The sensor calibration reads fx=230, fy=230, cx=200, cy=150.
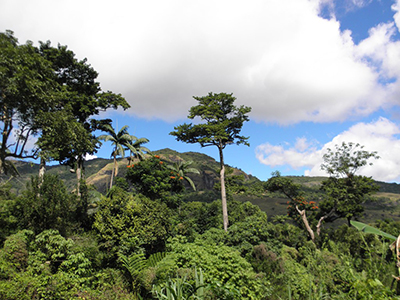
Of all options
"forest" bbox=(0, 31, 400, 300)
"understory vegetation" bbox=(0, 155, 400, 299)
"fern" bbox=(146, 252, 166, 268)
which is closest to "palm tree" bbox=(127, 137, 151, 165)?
"forest" bbox=(0, 31, 400, 300)

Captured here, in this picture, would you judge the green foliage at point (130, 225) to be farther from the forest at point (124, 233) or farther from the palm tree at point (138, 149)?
the palm tree at point (138, 149)

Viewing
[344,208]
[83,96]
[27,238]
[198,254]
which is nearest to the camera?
[198,254]

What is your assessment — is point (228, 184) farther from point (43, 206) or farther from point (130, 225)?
point (43, 206)

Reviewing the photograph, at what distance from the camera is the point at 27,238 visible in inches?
327

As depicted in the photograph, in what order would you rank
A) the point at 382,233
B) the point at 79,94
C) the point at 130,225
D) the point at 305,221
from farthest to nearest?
the point at 305,221, the point at 79,94, the point at 130,225, the point at 382,233

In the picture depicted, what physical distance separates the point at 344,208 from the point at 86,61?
24.8 m

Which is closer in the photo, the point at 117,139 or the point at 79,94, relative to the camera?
the point at 79,94

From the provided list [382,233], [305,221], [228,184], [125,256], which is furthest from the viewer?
[305,221]

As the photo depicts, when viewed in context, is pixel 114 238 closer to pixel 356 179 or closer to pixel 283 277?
pixel 283 277

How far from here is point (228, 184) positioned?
62.5 feet

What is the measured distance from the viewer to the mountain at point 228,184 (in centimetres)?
1902

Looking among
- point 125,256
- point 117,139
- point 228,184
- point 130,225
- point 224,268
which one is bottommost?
point 125,256

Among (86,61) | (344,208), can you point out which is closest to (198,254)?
(86,61)

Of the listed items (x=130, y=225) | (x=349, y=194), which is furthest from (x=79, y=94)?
(x=349, y=194)
